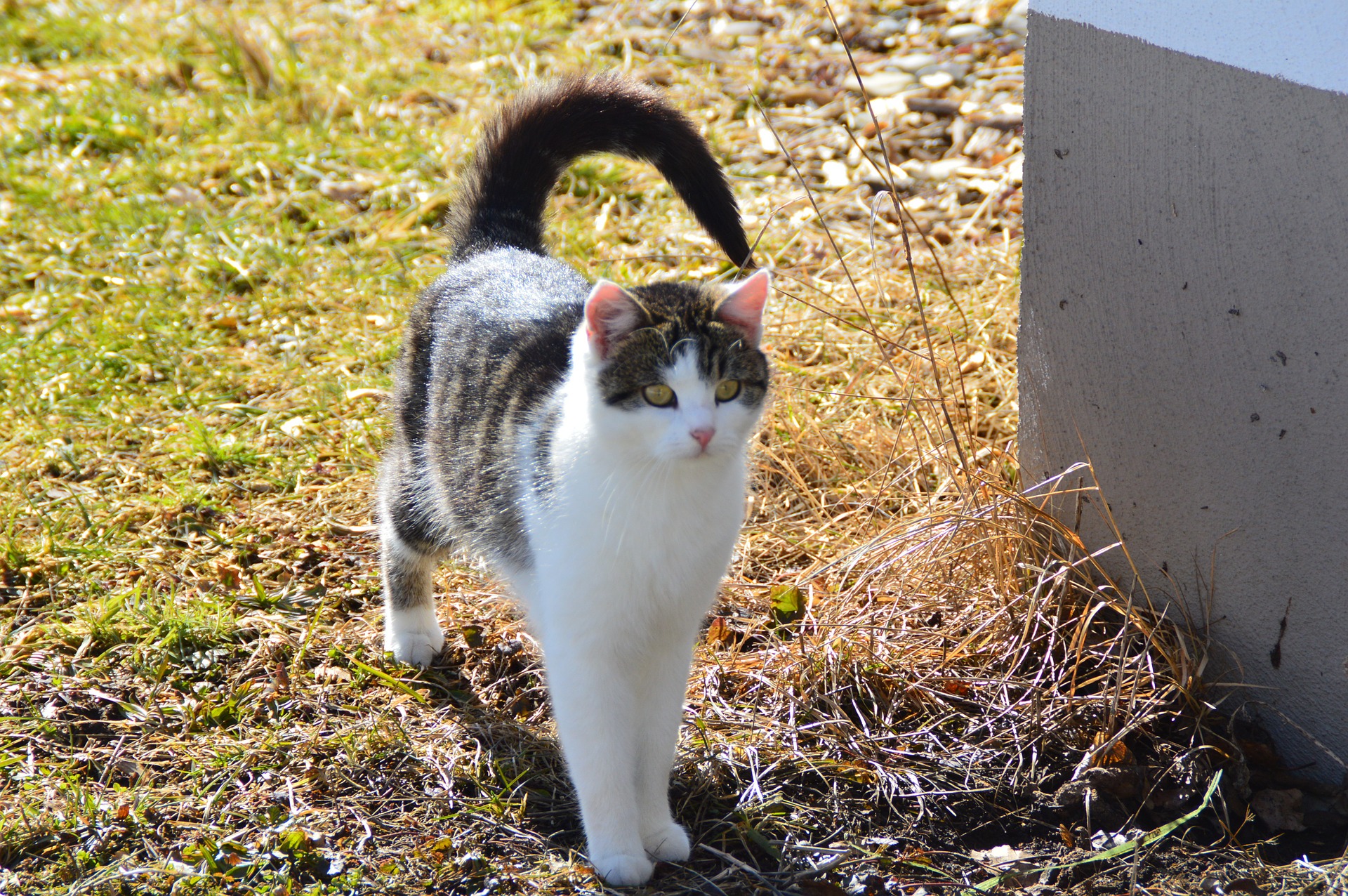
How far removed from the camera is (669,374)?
1.92m

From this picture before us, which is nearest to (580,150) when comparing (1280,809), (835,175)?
(1280,809)

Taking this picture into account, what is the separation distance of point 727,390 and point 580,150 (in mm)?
883

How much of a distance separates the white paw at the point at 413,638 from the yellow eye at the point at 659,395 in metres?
0.99

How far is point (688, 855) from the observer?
2.16 meters

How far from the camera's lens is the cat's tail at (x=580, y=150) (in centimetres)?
250

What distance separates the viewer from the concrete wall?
76.8 inches

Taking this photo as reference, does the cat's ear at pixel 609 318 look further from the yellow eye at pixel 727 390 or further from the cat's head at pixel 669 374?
the yellow eye at pixel 727 390

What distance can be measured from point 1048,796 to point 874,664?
0.43 meters

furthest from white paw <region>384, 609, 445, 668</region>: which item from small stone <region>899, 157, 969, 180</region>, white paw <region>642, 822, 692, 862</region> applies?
small stone <region>899, 157, 969, 180</region>

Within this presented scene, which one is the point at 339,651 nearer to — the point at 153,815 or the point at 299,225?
the point at 153,815

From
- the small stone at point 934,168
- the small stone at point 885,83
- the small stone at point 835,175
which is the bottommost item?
the small stone at point 835,175

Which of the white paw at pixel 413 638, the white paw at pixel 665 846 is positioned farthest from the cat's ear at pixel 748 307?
the white paw at pixel 413 638

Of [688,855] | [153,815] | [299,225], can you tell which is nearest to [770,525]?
[688,855]

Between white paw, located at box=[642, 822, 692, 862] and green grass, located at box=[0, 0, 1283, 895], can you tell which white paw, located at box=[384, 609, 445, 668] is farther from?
white paw, located at box=[642, 822, 692, 862]
